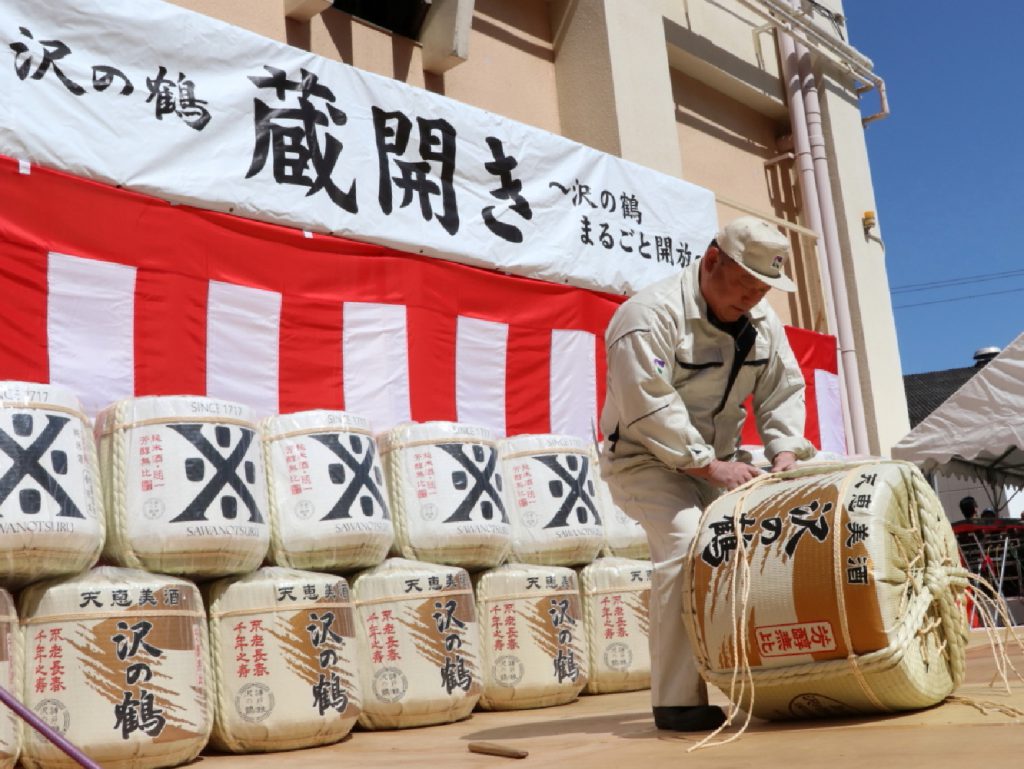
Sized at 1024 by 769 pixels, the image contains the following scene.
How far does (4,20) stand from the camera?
4426 mm

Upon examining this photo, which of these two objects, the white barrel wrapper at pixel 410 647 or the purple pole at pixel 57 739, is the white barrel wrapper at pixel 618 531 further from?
the purple pole at pixel 57 739

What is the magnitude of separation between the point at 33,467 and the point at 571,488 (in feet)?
7.88

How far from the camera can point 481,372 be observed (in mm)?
6082

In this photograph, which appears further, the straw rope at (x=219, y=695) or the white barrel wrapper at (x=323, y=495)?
the white barrel wrapper at (x=323, y=495)

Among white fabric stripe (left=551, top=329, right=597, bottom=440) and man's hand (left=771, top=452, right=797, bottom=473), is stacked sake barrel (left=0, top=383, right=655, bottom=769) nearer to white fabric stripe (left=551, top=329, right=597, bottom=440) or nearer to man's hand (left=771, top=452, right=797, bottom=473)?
man's hand (left=771, top=452, right=797, bottom=473)

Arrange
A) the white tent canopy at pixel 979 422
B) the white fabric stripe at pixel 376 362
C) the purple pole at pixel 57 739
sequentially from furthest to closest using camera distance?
1. the white tent canopy at pixel 979 422
2. the white fabric stripe at pixel 376 362
3. the purple pole at pixel 57 739

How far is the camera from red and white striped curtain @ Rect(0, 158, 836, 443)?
4.42 m

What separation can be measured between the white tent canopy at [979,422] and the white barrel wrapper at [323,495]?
6.51 m

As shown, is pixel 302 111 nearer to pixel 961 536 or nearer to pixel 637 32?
pixel 637 32

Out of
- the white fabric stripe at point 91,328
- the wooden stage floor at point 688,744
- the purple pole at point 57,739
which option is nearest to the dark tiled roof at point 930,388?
the wooden stage floor at point 688,744

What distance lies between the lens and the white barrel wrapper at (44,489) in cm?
336

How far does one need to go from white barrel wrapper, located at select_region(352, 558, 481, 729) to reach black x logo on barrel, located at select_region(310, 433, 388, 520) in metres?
0.27

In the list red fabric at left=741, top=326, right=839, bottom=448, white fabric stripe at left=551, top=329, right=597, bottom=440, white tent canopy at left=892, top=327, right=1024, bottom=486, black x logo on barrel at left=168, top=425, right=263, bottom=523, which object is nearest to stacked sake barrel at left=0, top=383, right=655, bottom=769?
black x logo on barrel at left=168, top=425, right=263, bottom=523

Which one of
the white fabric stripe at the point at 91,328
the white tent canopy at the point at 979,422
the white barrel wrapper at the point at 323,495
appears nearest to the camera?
the white barrel wrapper at the point at 323,495
